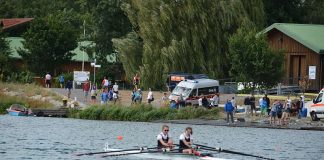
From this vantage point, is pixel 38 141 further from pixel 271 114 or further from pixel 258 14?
pixel 258 14

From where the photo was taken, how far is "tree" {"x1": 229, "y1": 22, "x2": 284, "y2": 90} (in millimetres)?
71750

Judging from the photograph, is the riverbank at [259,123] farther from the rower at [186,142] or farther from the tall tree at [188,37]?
the rower at [186,142]

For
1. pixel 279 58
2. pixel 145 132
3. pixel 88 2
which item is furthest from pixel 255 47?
pixel 88 2

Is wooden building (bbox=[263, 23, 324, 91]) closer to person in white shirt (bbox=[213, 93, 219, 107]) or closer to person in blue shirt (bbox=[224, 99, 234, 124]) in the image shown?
person in white shirt (bbox=[213, 93, 219, 107])

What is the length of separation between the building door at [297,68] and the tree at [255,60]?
6659 mm

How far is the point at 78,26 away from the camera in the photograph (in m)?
132

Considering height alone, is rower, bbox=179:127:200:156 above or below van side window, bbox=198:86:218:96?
below

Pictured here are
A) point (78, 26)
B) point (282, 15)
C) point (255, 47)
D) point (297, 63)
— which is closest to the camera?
point (255, 47)

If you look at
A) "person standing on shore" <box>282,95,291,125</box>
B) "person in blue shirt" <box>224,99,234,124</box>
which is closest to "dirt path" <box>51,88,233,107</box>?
"person in blue shirt" <box>224,99,234,124</box>

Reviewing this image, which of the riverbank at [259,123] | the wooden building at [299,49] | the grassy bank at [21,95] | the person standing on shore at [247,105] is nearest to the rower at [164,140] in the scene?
the riverbank at [259,123]

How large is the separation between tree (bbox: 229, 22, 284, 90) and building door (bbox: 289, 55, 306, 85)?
6.66 meters

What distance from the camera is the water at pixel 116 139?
156ft

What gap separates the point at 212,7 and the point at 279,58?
1098 centimetres

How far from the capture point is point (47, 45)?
328 feet
